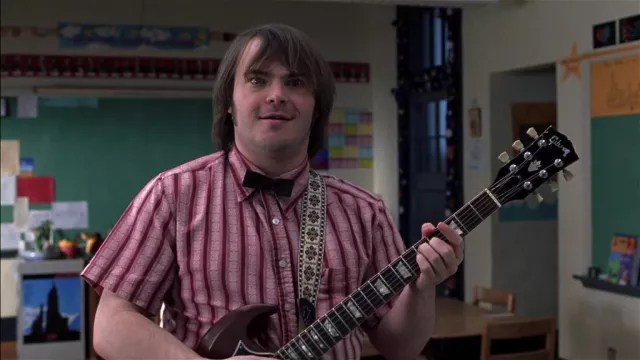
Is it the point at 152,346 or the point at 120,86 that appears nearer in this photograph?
the point at 152,346

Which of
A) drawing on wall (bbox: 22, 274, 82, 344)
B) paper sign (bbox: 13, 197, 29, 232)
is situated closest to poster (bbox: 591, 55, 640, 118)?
drawing on wall (bbox: 22, 274, 82, 344)

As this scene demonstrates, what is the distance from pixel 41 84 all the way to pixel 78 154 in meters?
0.62

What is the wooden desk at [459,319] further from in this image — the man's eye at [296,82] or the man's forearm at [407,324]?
the man's eye at [296,82]

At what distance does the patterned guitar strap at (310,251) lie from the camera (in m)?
1.43

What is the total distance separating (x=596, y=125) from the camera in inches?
154

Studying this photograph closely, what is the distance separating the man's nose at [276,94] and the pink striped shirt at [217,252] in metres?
0.16

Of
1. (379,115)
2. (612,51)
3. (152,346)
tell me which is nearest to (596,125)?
(612,51)

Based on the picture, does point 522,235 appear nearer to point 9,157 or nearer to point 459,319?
point 459,319

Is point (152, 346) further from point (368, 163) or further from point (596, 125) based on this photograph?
point (368, 163)

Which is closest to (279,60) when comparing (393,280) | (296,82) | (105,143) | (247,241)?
(296,82)

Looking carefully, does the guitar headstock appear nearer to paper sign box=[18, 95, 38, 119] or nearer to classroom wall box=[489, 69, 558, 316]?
classroom wall box=[489, 69, 558, 316]

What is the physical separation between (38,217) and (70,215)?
242mm

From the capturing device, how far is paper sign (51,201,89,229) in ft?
18.6

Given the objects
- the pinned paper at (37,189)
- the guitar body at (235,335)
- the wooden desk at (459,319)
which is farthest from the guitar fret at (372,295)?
the pinned paper at (37,189)
